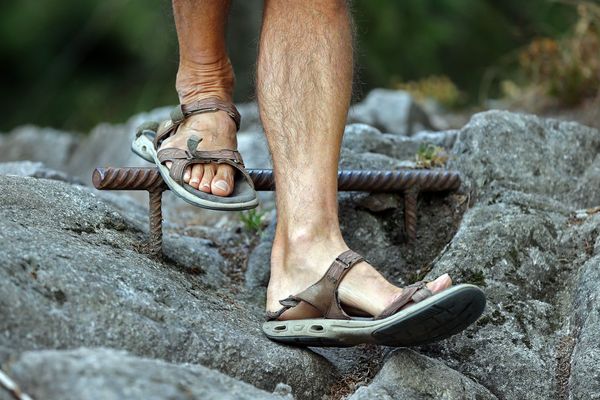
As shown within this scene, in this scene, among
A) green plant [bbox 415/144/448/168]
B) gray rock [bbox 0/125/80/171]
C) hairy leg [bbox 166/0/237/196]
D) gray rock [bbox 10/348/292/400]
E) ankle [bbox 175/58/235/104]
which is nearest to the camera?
gray rock [bbox 10/348/292/400]

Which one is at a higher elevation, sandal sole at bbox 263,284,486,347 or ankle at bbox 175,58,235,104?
ankle at bbox 175,58,235,104

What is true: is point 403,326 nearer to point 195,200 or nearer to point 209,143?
point 195,200

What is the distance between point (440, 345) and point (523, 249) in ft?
1.32

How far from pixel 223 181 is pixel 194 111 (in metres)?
0.32

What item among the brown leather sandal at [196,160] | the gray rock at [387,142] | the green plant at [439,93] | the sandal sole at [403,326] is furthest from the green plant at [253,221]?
the green plant at [439,93]

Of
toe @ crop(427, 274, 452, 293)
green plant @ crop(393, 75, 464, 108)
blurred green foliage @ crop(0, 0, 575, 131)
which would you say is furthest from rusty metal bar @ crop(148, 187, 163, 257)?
blurred green foliage @ crop(0, 0, 575, 131)

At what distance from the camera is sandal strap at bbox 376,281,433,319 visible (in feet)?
6.75

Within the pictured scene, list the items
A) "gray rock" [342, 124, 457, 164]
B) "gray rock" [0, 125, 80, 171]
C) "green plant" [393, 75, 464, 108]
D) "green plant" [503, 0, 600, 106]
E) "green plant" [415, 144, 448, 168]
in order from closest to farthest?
1. "green plant" [415, 144, 448, 168]
2. "gray rock" [342, 124, 457, 164]
3. "green plant" [503, 0, 600, 106]
4. "gray rock" [0, 125, 80, 171]
5. "green plant" [393, 75, 464, 108]

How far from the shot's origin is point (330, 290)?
2209 millimetres

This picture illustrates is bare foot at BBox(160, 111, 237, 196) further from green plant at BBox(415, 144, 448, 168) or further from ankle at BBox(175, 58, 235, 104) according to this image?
green plant at BBox(415, 144, 448, 168)

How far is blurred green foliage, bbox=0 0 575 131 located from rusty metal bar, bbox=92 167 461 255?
4291mm

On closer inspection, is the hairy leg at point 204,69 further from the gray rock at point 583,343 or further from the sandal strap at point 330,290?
the gray rock at point 583,343

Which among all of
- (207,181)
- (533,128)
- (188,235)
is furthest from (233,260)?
(533,128)

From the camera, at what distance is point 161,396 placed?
5.25 ft
